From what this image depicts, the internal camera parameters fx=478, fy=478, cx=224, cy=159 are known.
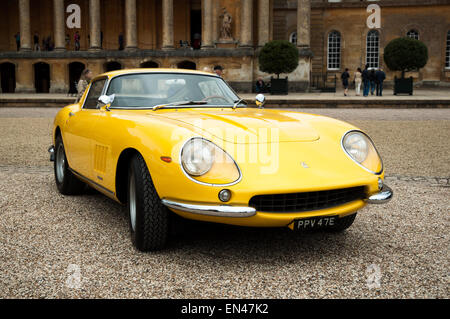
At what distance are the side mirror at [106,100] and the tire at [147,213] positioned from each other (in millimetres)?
1075

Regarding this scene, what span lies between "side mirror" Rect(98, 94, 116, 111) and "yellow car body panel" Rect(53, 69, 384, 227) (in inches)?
7.8

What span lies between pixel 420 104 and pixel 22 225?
765 inches

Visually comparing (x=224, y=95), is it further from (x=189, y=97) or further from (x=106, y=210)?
(x=106, y=210)

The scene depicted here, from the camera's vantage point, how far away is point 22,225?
177 inches

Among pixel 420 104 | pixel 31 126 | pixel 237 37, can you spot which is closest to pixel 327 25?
pixel 237 37

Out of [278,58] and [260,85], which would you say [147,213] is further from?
[260,85]

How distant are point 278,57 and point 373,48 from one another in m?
20.9

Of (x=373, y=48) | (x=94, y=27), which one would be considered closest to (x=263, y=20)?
(x=94, y=27)

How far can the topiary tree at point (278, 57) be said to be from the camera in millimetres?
28969

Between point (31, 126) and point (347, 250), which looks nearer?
point (347, 250)

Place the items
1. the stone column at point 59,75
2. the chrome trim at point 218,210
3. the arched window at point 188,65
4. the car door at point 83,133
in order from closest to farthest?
the chrome trim at point 218,210 < the car door at point 83,133 < the arched window at point 188,65 < the stone column at point 59,75

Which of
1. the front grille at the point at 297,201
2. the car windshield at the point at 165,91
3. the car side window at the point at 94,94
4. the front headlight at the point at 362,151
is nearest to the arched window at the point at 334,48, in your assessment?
the car side window at the point at 94,94

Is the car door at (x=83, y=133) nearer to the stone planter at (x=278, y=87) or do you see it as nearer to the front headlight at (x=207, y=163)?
the front headlight at (x=207, y=163)
